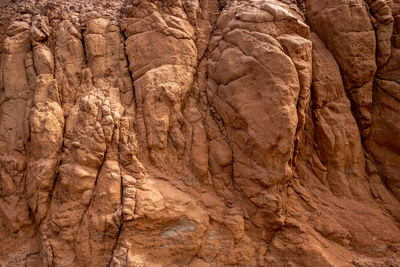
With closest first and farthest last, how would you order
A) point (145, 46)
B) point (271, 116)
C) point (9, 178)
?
1. point (271, 116)
2. point (9, 178)
3. point (145, 46)

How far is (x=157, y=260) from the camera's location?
3818mm

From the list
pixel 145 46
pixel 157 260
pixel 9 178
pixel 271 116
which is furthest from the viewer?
pixel 145 46

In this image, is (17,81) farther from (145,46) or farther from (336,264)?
(336,264)

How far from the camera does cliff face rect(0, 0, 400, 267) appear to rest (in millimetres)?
3965

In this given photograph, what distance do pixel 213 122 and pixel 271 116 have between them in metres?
0.97

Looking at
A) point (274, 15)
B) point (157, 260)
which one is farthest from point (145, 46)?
point (157, 260)

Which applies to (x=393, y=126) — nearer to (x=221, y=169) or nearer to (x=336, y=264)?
(x=336, y=264)

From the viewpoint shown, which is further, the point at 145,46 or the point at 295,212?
the point at 145,46

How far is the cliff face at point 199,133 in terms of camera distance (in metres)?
3.96

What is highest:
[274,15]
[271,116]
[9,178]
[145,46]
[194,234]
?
[274,15]

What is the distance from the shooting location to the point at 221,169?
4.35m

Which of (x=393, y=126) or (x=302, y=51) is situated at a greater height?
(x=302, y=51)

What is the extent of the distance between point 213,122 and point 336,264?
2792mm

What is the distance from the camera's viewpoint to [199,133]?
4.41m
